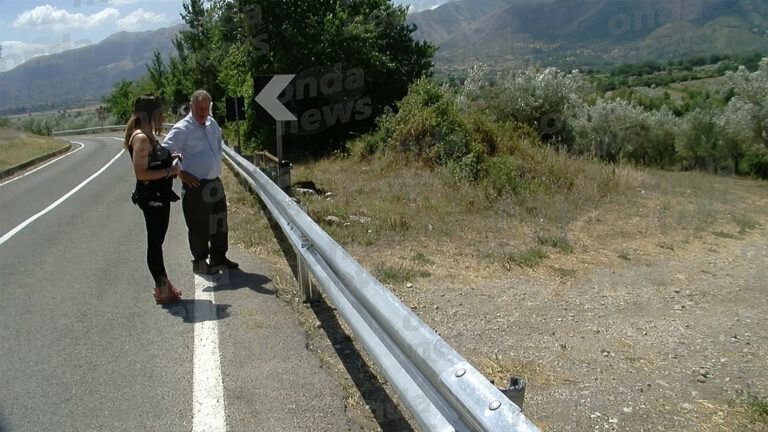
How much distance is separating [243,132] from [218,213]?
17.6 m

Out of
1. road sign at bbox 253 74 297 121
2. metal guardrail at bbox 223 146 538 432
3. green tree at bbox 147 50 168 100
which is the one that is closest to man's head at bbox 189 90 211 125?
metal guardrail at bbox 223 146 538 432

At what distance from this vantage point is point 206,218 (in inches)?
227

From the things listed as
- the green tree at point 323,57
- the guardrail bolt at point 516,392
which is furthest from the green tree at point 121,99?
the guardrail bolt at point 516,392

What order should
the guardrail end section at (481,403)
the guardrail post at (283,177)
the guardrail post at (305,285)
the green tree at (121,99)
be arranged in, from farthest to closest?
the green tree at (121,99), the guardrail post at (283,177), the guardrail post at (305,285), the guardrail end section at (481,403)

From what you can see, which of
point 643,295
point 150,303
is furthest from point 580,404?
point 150,303

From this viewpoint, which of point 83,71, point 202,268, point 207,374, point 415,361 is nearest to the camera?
point 415,361

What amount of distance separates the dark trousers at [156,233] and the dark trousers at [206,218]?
2.24 feet

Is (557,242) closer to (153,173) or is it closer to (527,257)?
(527,257)

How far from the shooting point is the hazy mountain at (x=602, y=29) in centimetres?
4469

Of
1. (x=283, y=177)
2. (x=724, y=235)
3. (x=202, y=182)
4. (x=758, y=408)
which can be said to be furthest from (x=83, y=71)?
(x=758, y=408)

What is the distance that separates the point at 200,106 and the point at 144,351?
2.60m

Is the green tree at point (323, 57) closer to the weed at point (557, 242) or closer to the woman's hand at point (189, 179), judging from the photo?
the weed at point (557, 242)

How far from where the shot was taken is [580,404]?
3426mm

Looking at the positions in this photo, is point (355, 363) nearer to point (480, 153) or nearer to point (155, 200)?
point (155, 200)
